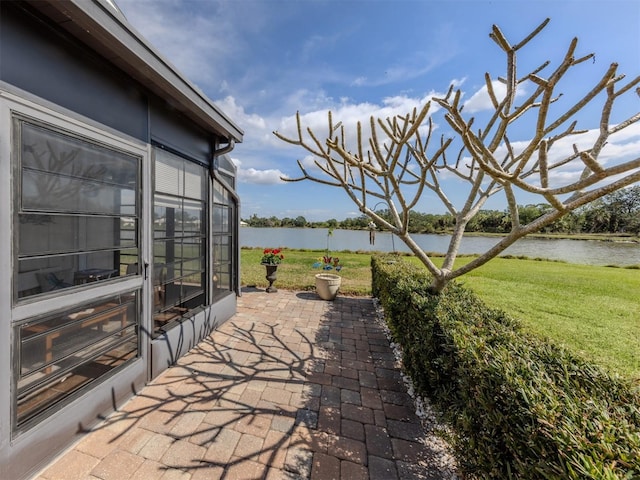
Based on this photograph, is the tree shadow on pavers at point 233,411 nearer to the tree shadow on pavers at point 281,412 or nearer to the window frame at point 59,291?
the tree shadow on pavers at point 281,412

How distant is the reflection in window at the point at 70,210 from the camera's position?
1573 mm

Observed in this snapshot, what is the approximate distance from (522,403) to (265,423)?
176cm

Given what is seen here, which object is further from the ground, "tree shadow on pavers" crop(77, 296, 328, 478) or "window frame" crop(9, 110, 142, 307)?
"window frame" crop(9, 110, 142, 307)

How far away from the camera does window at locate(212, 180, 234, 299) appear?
12.3 ft

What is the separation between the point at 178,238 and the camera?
3.03 m

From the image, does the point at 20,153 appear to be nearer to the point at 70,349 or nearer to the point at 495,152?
the point at 70,349

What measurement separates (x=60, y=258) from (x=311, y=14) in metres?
4.48

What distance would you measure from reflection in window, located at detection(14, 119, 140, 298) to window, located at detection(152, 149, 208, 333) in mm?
326

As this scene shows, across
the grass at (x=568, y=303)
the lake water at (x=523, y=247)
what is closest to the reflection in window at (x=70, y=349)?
the grass at (x=568, y=303)

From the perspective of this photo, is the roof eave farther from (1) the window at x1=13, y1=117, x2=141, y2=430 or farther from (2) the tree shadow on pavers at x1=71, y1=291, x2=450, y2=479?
(2) the tree shadow on pavers at x1=71, y1=291, x2=450, y2=479

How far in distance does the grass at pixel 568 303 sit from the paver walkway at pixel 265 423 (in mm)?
1413

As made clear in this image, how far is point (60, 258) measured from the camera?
76.1 inches

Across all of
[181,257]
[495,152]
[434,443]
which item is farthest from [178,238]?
[495,152]

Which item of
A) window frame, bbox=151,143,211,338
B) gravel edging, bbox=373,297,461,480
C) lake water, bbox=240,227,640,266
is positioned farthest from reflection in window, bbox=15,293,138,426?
lake water, bbox=240,227,640,266
